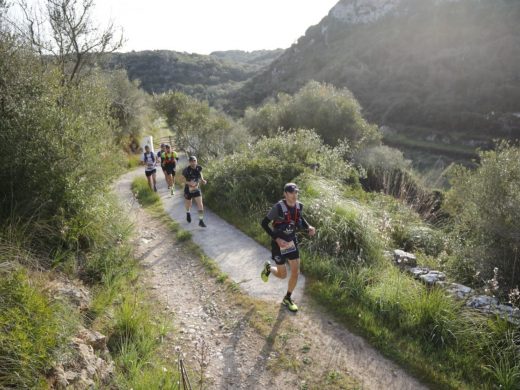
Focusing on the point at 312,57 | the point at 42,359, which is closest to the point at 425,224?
the point at 42,359

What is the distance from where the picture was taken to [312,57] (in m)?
110

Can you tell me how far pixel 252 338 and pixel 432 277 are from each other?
429 cm

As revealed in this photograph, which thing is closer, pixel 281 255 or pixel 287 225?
pixel 287 225

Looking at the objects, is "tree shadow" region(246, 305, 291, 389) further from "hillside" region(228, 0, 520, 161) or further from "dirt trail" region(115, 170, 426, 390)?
"hillside" region(228, 0, 520, 161)

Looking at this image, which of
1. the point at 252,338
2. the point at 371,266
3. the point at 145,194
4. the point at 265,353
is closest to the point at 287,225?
the point at 252,338

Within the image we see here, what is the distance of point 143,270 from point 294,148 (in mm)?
8163

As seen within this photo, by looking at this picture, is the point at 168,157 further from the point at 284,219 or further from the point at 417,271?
the point at 417,271

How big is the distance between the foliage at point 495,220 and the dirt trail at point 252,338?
398 cm

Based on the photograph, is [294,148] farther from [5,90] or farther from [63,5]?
[63,5]

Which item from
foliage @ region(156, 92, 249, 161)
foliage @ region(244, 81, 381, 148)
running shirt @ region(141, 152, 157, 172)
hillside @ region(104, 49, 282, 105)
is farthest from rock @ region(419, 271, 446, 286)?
Answer: hillside @ region(104, 49, 282, 105)

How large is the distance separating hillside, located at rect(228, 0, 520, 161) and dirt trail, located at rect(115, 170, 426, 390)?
56.2 m

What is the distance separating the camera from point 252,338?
543 cm

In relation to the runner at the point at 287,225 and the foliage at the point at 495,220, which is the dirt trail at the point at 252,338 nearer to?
the runner at the point at 287,225

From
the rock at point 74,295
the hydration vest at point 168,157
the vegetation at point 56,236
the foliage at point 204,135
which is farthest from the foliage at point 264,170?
the rock at point 74,295
